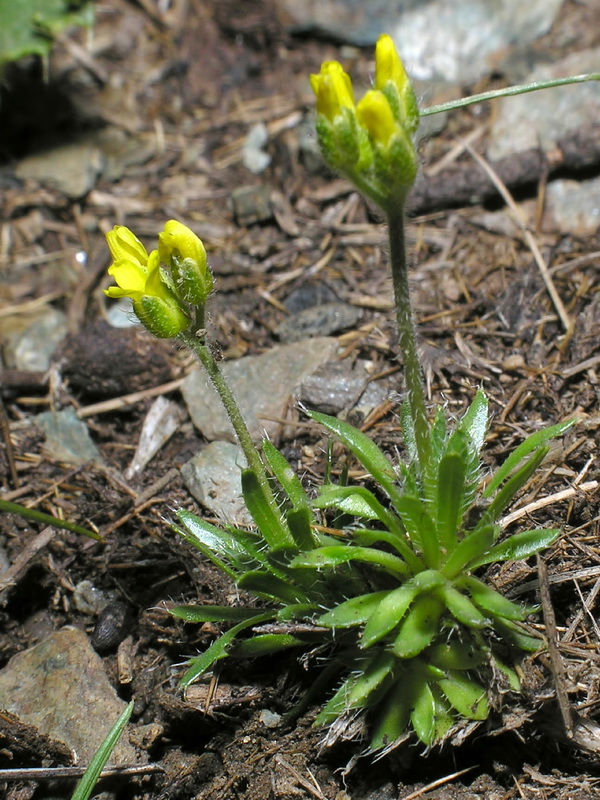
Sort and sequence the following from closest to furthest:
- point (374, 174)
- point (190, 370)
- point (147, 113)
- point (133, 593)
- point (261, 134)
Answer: point (374, 174), point (133, 593), point (190, 370), point (261, 134), point (147, 113)

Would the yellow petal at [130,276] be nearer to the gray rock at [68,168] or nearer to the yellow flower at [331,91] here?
the yellow flower at [331,91]

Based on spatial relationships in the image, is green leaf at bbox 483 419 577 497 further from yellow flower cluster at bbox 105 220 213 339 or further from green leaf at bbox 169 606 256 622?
yellow flower cluster at bbox 105 220 213 339

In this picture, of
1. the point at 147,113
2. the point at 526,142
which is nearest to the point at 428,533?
the point at 526,142

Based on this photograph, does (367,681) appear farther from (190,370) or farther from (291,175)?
(291,175)

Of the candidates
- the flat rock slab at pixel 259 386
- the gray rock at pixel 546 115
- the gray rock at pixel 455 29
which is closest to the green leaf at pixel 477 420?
the flat rock slab at pixel 259 386

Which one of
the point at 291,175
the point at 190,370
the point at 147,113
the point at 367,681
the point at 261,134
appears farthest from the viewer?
the point at 147,113

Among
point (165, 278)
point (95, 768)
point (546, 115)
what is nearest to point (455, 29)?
point (546, 115)
